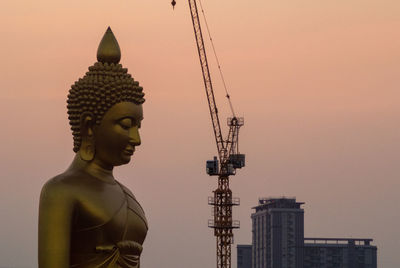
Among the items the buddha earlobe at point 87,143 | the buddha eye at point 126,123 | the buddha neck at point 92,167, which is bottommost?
the buddha neck at point 92,167

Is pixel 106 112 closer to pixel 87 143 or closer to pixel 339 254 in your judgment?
pixel 87 143

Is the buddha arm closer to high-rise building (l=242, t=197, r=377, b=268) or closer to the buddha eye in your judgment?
the buddha eye

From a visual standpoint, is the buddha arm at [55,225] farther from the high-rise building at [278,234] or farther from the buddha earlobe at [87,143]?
the high-rise building at [278,234]

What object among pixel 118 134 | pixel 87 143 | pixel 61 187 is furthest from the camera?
pixel 87 143

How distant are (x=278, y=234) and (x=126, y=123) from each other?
139m

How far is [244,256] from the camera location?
176 metres

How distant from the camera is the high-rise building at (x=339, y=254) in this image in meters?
160

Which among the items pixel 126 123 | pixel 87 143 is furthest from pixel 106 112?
pixel 87 143

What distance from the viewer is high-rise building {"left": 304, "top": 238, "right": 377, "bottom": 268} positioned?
160 meters

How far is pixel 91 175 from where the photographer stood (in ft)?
74.2

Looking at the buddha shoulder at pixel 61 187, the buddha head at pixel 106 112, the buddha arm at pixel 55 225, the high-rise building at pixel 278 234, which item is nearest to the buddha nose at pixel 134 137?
the buddha head at pixel 106 112

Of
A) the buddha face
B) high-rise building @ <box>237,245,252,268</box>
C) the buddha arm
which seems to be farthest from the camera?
high-rise building @ <box>237,245,252,268</box>

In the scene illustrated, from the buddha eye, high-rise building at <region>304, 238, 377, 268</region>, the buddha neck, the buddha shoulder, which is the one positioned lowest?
the buddha shoulder

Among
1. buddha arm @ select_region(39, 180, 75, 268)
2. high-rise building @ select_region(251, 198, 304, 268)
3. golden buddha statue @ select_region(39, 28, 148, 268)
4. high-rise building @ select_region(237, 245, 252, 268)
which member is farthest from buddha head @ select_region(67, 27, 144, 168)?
high-rise building @ select_region(237, 245, 252, 268)
